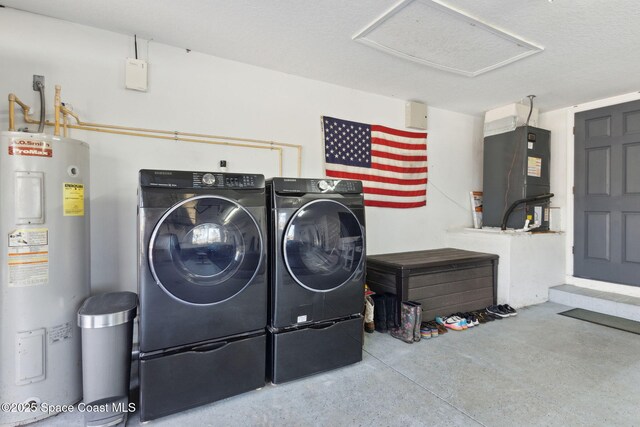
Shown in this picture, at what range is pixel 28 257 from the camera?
1.82 m

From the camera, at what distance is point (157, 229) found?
1803mm

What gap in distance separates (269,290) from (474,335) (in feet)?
6.91

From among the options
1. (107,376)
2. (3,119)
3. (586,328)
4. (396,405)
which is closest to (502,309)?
(586,328)

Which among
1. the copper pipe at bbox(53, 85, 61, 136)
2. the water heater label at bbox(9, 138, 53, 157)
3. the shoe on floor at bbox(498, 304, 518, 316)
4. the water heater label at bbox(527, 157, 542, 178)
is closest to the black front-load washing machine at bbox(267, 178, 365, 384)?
the water heater label at bbox(9, 138, 53, 157)

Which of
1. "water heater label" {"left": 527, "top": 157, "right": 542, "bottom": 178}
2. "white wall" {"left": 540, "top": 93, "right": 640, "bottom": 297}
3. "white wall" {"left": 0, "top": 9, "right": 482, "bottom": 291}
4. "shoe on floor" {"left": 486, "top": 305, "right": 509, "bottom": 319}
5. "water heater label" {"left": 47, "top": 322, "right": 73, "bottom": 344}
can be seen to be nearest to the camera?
"water heater label" {"left": 47, "top": 322, "right": 73, "bottom": 344}

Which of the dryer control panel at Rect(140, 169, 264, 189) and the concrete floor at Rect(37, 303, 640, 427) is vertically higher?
the dryer control panel at Rect(140, 169, 264, 189)

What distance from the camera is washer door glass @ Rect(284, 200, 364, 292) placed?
2.21 m

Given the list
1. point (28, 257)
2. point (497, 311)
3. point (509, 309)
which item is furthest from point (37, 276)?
point (509, 309)

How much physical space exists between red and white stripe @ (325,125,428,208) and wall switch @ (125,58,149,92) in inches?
70.7

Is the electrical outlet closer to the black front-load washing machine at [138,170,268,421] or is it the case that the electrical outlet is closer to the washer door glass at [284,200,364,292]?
the black front-load washing machine at [138,170,268,421]

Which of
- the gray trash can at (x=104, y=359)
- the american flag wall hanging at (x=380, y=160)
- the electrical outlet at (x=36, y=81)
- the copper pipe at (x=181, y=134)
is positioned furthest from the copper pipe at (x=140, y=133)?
the gray trash can at (x=104, y=359)

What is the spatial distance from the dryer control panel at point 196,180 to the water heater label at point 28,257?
679 mm

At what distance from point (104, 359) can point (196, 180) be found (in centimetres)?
112

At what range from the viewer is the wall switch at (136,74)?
2521 mm
